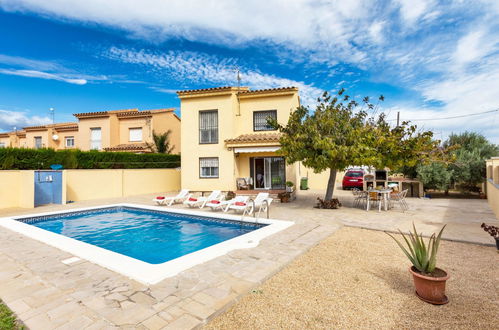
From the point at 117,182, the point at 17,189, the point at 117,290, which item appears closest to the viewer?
the point at 117,290

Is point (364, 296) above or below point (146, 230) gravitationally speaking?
above

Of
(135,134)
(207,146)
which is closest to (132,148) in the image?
(135,134)

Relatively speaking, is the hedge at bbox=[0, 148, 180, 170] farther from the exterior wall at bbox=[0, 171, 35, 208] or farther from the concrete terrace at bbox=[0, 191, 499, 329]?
the concrete terrace at bbox=[0, 191, 499, 329]

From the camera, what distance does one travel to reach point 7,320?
4.07m

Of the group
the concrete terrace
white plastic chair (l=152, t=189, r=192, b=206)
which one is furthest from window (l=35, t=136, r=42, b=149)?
the concrete terrace

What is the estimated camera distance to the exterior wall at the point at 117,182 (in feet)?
67.9

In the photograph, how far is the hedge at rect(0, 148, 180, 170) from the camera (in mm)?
17562

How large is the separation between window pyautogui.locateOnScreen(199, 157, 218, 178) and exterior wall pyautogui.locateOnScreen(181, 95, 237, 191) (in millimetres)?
374

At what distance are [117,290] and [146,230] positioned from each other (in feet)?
25.8

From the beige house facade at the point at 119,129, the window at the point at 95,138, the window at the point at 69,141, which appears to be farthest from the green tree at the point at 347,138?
the window at the point at 69,141

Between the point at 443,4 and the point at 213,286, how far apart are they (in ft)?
69.8

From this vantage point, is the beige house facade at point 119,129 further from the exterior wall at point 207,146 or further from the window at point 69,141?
the exterior wall at point 207,146

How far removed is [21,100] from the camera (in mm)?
44438

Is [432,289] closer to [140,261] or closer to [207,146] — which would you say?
[140,261]
